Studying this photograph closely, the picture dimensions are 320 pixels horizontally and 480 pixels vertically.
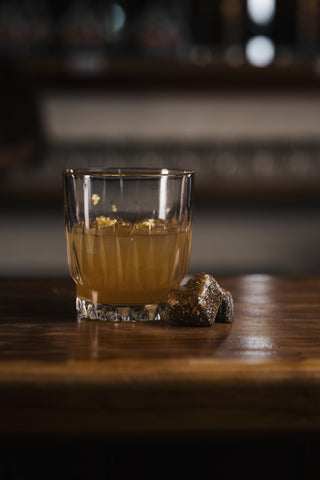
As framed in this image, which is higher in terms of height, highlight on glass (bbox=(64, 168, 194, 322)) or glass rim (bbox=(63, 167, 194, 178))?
glass rim (bbox=(63, 167, 194, 178))

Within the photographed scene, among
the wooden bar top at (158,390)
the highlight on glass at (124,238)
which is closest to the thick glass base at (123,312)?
the highlight on glass at (124,238)

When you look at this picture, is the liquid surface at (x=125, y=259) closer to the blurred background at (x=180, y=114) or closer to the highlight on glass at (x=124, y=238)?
the highlight on glass at (x=124, y=238)

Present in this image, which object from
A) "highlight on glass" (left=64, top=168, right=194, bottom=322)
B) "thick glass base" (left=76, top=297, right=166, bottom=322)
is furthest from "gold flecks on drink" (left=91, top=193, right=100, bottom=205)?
"thick glass base" (left=76, top=297, right=166, bottom=322)

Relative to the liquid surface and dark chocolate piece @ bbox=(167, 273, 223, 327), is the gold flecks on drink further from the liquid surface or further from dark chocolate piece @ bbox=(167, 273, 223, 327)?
dark chocolate piece @ bbox=(167, 273, 223, 327)

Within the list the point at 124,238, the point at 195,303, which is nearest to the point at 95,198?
the point at 124,238

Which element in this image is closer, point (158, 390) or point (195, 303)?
point (158, 390)

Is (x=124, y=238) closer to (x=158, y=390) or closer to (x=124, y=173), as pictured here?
(x=124, y=173)
